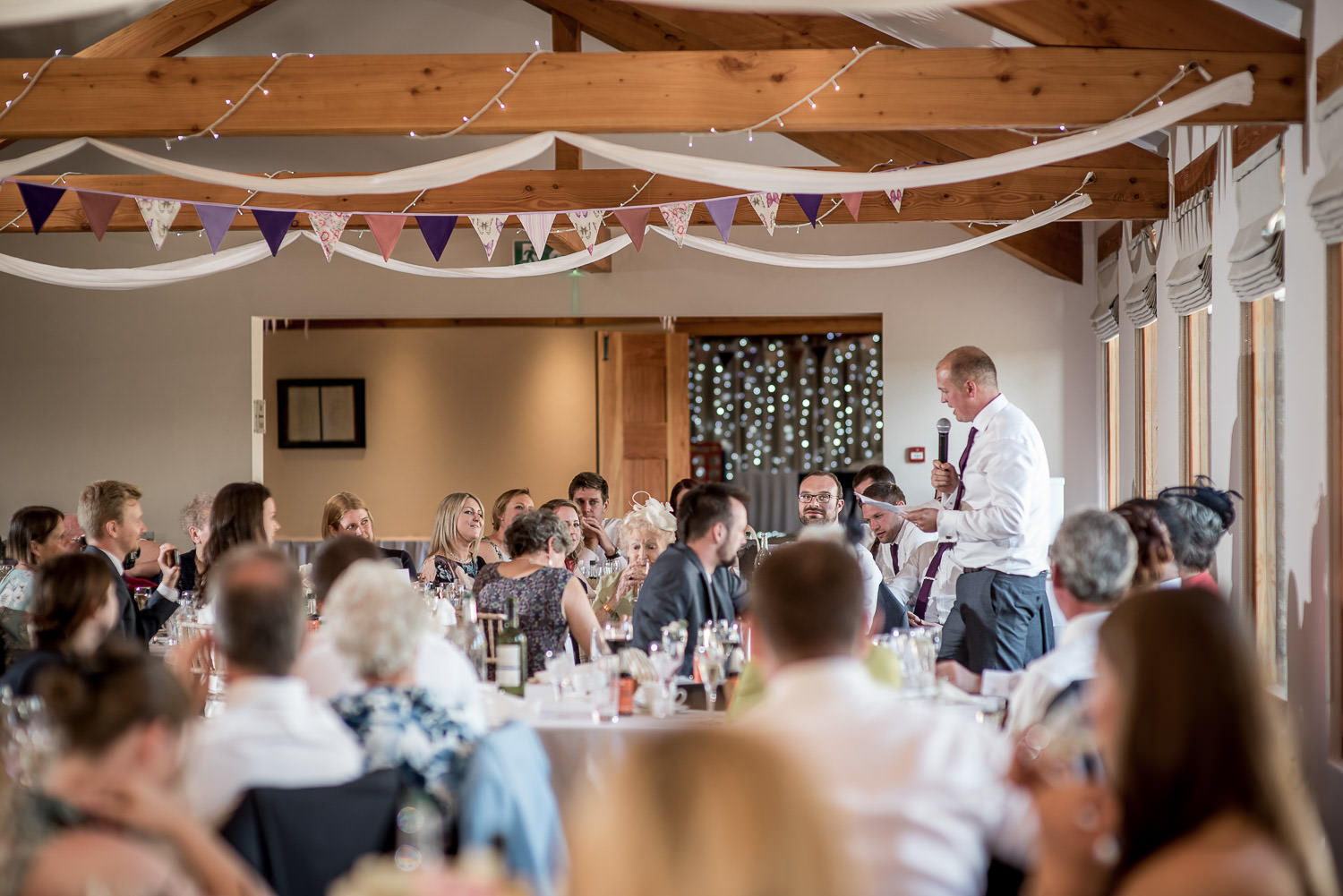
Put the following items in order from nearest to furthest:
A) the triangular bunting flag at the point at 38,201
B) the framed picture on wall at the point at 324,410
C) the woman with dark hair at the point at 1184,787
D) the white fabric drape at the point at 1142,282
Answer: the woman with dark hair at the point at 1184,787 → the triangular bunting flag at the point at 38,201 → the white fabric drape at the point at 1142,282 → the framed picture on wall at the point at 324,410

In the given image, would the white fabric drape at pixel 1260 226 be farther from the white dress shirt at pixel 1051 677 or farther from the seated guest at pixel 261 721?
the seated guest at pixel 261 721

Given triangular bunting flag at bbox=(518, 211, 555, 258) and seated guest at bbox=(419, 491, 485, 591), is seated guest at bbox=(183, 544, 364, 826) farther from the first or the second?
triangular bunting flag at bbox=(518, 211, 555, 258)

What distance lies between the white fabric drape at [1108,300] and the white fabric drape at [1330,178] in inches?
146

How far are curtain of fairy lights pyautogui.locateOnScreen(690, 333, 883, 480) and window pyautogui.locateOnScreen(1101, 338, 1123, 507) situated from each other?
2.72m


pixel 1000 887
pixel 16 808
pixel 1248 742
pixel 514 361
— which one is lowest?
pixel 1000 887

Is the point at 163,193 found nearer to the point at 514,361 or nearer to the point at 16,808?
the point at 514,361

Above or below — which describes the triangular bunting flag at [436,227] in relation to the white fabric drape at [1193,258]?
above

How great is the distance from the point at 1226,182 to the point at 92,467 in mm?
7633

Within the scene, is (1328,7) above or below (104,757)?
above

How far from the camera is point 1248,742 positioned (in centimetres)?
152

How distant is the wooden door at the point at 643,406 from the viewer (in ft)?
31.8

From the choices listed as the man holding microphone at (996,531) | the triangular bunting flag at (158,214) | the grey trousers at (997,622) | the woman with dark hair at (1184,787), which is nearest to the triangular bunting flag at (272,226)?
the triangular bunting flag at (158,214)

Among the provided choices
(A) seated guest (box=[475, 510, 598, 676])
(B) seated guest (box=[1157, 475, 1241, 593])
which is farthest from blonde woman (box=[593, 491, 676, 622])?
(B) seated guest (box=[1157, 475, 1241, 593])

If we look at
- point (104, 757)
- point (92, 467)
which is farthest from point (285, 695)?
point (92, 467)
